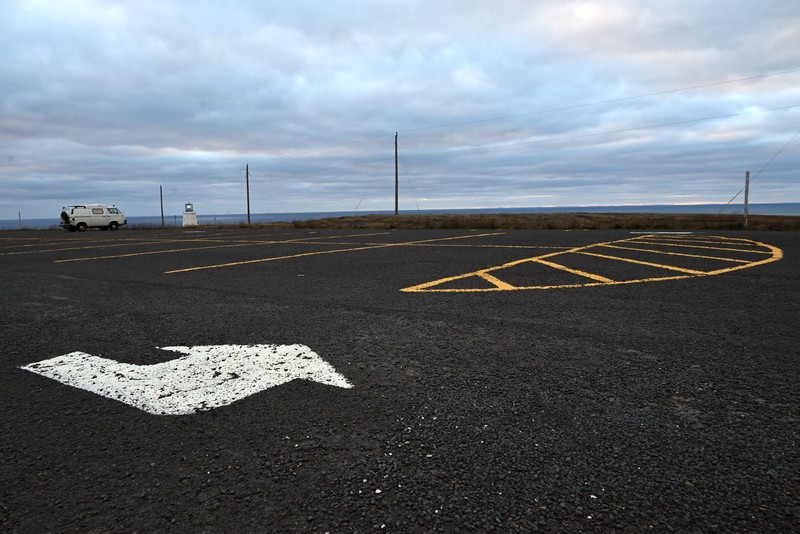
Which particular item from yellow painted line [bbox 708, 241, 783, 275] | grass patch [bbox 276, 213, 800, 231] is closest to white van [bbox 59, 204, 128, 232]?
grass patch [bbox 276, 213, 800, 231]

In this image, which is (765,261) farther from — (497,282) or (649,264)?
(497,282)

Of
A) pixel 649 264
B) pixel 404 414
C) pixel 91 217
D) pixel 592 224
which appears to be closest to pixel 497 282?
pixel 649 264

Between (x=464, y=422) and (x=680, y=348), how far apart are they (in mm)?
2146

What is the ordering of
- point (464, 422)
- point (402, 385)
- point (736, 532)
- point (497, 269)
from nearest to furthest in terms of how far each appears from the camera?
point (736, 532), point (464, 422), point (402, 385), point (497, 269)

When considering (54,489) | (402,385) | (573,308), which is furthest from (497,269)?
(54,489)

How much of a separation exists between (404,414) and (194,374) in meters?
1.51

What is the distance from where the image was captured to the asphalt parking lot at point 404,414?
67.6 inches

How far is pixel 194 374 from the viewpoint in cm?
309

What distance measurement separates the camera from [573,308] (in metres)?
4.95

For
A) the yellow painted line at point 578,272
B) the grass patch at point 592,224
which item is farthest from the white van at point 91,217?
the yellow painted line at point 578,272

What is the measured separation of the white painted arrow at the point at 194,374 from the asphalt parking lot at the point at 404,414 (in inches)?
0.7

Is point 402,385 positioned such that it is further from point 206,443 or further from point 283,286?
point 283,286

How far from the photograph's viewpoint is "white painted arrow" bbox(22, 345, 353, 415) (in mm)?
2709

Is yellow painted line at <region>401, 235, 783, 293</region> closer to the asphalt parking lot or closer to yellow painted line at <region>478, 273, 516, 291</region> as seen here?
yellow painted line at <region>478, 273, 516, 291</region>
